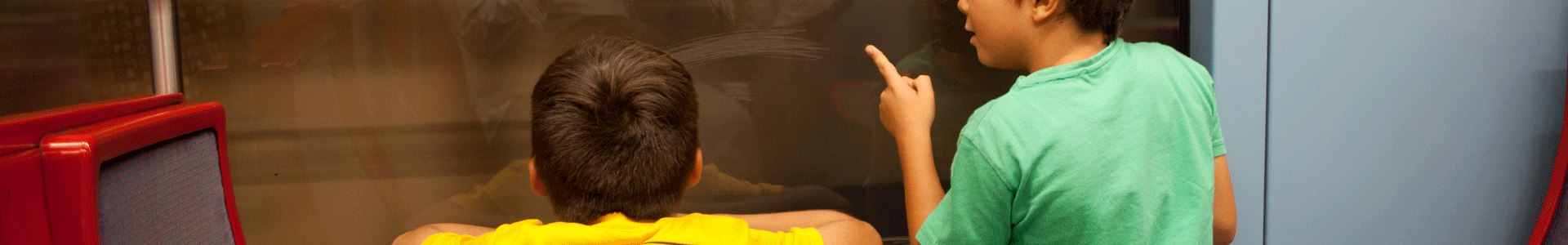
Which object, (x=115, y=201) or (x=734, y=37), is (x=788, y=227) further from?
(x=115, y=201)

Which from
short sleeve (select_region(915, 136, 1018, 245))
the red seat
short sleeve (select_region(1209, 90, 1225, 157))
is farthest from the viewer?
short sleeve (select_region(1209, 90, 1225, 157))

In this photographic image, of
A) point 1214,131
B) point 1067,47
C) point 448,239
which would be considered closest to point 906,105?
point 1067,47

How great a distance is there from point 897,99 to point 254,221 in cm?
82

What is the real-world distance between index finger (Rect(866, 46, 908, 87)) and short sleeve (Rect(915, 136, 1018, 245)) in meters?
0.20

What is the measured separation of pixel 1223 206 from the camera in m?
0.90

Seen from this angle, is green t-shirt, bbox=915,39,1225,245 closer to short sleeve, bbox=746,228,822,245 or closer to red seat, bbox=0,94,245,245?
short sleeve, bbox=746,228,822,245

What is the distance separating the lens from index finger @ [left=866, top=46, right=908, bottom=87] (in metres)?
0.90

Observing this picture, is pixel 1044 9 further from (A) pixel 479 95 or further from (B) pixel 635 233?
(A) pixel 479 95

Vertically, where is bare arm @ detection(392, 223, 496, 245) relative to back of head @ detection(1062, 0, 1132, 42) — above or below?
below

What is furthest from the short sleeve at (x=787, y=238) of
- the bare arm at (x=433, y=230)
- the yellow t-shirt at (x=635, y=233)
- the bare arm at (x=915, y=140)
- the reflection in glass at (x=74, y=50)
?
the reflection in glass at (x=74, y=50)

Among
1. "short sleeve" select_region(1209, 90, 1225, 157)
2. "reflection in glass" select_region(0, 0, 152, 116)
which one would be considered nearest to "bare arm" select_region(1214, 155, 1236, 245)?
"short sleeve" select_region(1209, 90, 1225, 157)

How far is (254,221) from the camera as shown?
0.97 m

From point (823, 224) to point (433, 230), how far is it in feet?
1.63

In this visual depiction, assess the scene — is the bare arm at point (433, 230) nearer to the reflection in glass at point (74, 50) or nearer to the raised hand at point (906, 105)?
the reflection in glass at point (74, 50)
